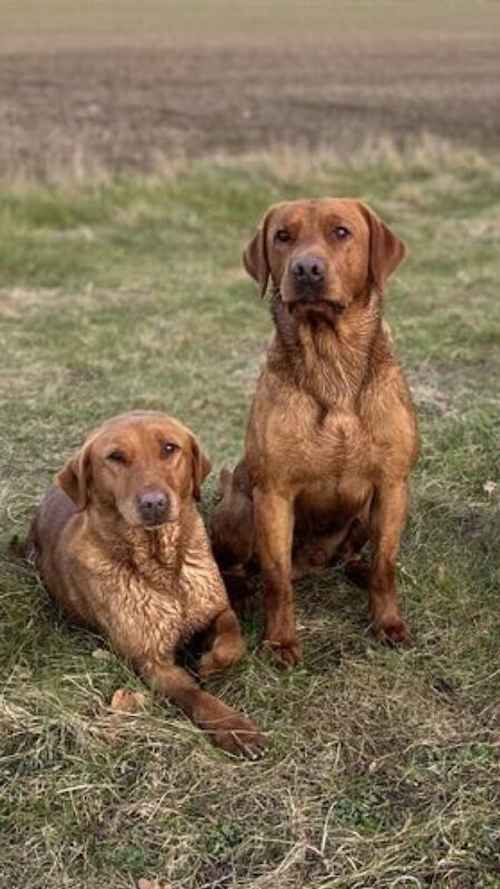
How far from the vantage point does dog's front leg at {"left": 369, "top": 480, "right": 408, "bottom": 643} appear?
13.7 feet

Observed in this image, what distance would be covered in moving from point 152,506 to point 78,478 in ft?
1.42

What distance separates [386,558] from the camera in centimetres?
430

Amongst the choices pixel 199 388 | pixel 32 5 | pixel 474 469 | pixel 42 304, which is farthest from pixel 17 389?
pixel 32 5

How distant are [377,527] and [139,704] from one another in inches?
44.4

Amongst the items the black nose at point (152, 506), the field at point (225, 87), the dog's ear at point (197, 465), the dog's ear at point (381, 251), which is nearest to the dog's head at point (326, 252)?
the dog's ear at point (381, 251)

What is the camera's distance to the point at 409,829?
329cm

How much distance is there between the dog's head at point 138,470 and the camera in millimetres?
3736

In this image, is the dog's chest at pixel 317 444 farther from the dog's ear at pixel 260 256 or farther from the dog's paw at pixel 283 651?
the dog's paw at pixel 283 651

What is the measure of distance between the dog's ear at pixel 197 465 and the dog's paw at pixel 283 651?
2.06ft

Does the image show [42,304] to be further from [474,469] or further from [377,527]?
[377,527]

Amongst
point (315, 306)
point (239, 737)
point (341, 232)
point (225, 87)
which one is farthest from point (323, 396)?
point (225, 87)

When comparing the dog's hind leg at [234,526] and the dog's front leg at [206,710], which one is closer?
the dog's front leg at [206,710]

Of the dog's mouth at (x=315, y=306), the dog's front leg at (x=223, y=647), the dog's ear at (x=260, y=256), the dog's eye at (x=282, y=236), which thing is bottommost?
the dog's front leg at (x=223, y=647)

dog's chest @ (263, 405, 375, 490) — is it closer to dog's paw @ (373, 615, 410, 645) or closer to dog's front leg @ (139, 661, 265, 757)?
dog's paw @ (373, 615, 410, 645)
